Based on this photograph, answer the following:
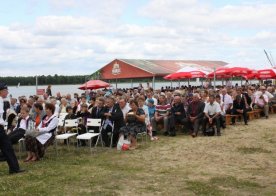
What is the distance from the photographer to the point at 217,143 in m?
10.2

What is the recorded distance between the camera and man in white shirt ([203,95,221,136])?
38.2 feet

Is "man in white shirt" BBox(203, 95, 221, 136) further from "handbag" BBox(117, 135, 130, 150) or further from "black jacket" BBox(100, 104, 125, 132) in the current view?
"handbag" BBox(117, 135, 130, 150)

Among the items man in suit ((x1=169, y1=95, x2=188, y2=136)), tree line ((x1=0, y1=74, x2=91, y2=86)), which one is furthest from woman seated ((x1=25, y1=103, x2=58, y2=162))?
tree line ((x1=0, y1=74, x2=91, y2=86))

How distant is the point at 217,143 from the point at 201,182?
3.92 metres

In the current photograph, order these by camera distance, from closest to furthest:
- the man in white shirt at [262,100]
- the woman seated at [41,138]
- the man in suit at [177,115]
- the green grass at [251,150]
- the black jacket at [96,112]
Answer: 1. the woman seated at [41,138]
2. the green grass at [251,150]
3. the black jacket at [96,112]
4. the man in suit at [177,115]
5. the man in white shirt at [262,100]

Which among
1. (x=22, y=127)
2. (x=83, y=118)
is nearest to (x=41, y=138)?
(x=22, y=127)

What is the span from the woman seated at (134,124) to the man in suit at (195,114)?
2.08 m

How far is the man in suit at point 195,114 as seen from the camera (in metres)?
11.8

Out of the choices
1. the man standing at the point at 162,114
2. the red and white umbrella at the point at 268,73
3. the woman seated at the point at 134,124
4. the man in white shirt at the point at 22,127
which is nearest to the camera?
the man in white shirt at the point at 22,127

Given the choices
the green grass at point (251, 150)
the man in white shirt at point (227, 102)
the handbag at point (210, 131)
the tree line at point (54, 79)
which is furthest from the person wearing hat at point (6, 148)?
the tree line at point (54, 79)

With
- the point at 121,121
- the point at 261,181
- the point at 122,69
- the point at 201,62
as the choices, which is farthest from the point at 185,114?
the point at 201,62

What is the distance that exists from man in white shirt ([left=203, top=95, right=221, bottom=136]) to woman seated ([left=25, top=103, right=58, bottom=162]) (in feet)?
16.2

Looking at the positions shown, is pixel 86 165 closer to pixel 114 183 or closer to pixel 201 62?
pixel 114 183

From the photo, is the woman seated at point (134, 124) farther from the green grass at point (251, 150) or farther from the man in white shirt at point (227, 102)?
the man in white shirt at point (227, 102)
